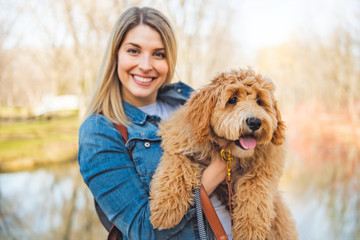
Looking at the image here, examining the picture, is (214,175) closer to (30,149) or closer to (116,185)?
(116,185)

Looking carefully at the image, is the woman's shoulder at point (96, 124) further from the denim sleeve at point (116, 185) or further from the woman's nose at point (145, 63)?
the woman's nose at point (145, 63)

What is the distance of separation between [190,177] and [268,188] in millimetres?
646

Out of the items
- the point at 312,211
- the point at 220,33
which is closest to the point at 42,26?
the point at 220,33

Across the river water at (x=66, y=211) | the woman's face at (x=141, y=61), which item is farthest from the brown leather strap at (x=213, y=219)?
the river water at (x=66, y=211)

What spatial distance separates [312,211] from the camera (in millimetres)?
9438

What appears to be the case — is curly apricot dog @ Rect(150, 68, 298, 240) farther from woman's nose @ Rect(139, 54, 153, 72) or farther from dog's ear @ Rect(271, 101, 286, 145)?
woman's nose @ Rect(139, 54, 153, 72)

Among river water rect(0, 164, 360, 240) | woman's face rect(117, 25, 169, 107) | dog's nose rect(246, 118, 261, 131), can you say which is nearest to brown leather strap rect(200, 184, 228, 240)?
dog's nose rect(246, 118, 261, 131)

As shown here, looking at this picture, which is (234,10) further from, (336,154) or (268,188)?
(268,188)

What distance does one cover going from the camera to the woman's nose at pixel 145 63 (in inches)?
89.9

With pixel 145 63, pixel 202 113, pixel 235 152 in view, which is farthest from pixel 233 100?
pixel 145 63

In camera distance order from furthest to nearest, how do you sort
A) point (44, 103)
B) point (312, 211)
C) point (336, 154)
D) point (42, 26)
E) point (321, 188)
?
point (44, 103) → point (336, 154) → point (42, 26) → point (321, 188) → point (312, 211)

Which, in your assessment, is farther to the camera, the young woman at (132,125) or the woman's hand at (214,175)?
the woman's hand at (214,175)

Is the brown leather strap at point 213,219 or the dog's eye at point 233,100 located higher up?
the dog's eye at point 233,100

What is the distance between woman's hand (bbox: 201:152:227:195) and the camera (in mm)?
2002
